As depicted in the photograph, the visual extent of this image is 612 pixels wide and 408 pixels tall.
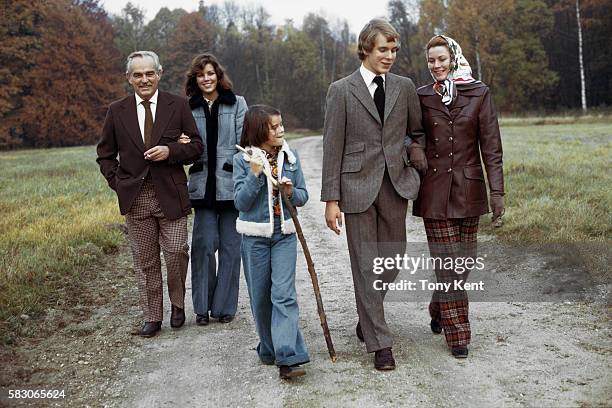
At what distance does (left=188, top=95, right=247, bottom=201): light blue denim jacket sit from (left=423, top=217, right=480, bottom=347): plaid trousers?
1822mm

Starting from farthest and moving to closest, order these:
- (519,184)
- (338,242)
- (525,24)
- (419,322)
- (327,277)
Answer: (525,24) < (519,184) < (338,242) < (327,277) < (419,322)

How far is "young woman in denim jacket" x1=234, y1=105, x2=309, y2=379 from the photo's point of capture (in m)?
4.37

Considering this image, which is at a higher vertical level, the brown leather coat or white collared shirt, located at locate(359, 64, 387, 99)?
white collared shirt, located at locate(359, 64, 387, 99)

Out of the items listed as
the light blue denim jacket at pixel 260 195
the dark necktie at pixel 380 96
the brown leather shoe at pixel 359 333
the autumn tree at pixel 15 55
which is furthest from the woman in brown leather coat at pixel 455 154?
the autumn tree at pixel 15 55

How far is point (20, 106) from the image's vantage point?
41688 millimetres

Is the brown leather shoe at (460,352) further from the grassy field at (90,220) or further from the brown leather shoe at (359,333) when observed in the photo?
the grassy field at (90,220)

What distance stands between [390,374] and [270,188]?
57.8 inches

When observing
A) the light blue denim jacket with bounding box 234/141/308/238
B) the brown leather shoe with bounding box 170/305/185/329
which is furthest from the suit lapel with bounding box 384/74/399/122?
the brown leather shoe with bounding box 170/305/185/329

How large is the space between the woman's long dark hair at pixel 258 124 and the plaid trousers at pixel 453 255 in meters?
1.38

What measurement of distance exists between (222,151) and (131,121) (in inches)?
32.1

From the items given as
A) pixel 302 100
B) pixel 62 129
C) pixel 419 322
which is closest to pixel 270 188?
pixel 419 322

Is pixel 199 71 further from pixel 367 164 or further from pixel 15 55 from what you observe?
pixel 15 55

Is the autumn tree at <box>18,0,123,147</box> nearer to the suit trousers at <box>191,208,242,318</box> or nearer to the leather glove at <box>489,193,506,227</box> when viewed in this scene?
the suit trousers at <box>191,208,242,318</box>

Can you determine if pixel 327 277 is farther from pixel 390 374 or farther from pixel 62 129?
pixel 62 129
